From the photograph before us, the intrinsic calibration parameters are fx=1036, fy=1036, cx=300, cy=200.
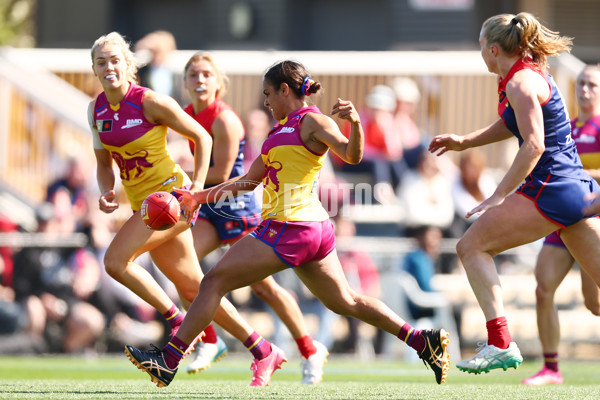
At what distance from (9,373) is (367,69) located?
7197 mm

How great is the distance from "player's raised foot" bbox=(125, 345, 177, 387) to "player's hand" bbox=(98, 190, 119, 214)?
130cm

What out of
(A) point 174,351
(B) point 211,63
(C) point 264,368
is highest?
(B) point 211,63

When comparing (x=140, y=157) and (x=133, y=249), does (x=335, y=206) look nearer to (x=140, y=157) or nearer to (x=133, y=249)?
(x=140, y=157)

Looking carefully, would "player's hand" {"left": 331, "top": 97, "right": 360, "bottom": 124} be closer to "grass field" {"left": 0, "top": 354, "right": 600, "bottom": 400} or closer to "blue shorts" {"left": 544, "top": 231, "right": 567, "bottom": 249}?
"grass field" {"left": 0, "top": 354, "right": 600, "bottom": 400}

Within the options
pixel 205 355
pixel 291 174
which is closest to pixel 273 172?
pixel 291 174

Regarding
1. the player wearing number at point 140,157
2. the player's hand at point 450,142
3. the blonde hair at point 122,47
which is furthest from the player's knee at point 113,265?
the player's hand at point 450,142

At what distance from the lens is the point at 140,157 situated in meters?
7.28

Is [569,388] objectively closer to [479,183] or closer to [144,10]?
[479,183]

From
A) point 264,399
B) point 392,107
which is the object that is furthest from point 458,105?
point 264,399

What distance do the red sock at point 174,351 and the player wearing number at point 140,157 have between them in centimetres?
88

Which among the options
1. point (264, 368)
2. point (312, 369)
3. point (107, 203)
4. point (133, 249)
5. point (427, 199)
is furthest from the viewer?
point (427, 199)

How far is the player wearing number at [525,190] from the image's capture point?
6207 mm

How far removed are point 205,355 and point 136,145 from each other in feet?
6.57

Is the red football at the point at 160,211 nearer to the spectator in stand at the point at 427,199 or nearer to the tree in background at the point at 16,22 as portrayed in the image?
the spectator in stand at the point at 427,199
